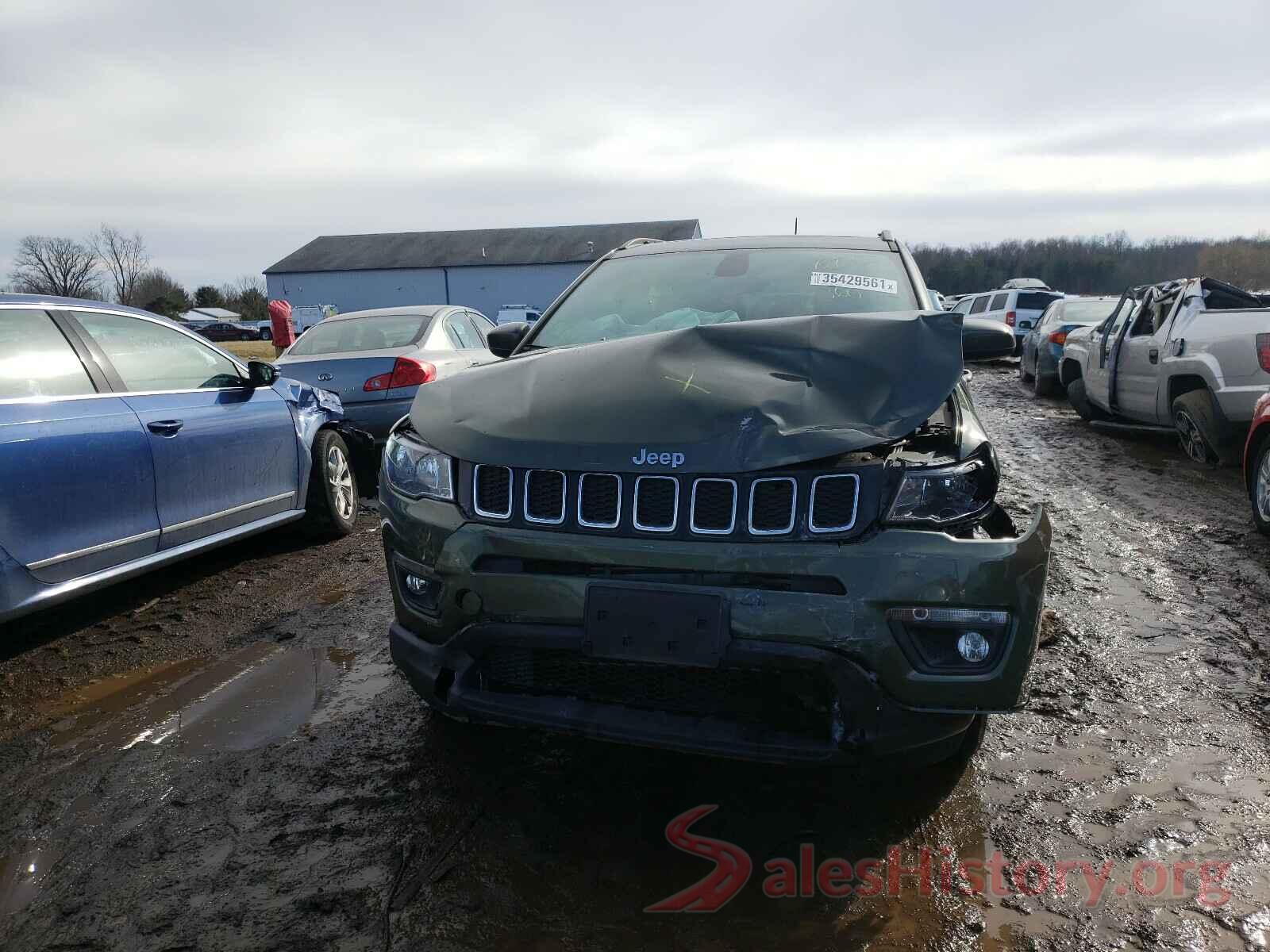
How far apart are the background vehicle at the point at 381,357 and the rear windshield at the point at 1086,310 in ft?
32.1

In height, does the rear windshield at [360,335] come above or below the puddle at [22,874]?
above

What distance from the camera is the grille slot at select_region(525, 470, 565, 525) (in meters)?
2.32

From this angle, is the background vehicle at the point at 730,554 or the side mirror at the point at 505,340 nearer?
the background vehicle at the point at 730,554

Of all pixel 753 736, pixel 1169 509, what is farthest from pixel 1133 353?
pixel 753 736

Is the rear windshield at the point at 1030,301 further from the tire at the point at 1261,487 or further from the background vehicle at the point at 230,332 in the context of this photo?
the background vehicle at the point at 230,332

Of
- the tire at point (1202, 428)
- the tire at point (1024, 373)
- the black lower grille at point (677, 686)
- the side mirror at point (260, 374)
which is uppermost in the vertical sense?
the side mirror at point (260, 374)

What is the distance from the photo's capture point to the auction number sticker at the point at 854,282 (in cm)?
351

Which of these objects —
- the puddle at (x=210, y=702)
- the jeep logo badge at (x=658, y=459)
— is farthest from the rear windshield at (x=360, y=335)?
the jeep logo badge at (x=658, y=459)

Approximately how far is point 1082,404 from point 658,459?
32.3 ft

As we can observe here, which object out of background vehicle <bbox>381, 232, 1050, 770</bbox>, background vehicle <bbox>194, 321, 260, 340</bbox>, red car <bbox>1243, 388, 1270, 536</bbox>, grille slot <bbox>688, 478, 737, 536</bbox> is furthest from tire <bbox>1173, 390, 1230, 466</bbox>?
background vehicle <bbox>194, 321, 260, 340</bbox>

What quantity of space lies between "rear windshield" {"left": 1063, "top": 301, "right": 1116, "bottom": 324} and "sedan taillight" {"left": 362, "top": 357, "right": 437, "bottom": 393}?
10646mm

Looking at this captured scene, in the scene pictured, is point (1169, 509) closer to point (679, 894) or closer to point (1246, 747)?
point (1246, 747)

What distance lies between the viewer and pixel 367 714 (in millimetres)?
3176

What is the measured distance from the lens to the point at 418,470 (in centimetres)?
260
